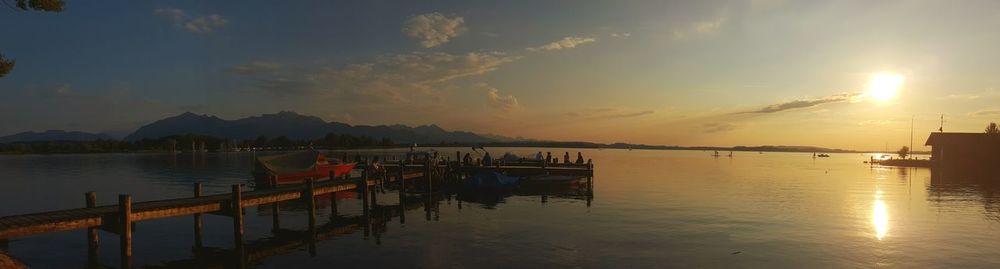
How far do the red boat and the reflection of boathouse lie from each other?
9338 cm

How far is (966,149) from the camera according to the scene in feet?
288

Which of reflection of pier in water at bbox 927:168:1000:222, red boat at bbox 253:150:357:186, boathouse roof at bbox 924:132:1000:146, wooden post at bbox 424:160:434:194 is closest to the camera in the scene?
reflection of pier in water at bbox 927:168:1000:222

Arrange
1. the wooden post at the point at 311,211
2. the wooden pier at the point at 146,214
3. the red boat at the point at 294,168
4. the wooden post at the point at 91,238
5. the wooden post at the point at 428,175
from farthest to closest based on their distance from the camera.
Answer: the red boat at the point at 294,168 < the wooden post at the point at 428,175 < the wooden post at the point at 311,211 < the wooden post at the point at 91,238 < the wooden pier at the point at 146,214

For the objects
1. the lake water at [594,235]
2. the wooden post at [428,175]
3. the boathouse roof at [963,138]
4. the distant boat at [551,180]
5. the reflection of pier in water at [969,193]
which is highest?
the boathouse roof at [963,138]

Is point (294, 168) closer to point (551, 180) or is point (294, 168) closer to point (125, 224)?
point (551, 180)

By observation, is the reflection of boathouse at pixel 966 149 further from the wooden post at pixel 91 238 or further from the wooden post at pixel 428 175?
the wooden post at pixel 91 238

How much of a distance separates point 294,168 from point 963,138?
98.6m

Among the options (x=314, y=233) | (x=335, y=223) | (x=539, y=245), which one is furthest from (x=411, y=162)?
(x=539, y=245)

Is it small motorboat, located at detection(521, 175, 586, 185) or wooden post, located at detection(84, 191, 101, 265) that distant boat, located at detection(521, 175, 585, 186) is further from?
wooden post, located at detection(84, 191, 101, 265)

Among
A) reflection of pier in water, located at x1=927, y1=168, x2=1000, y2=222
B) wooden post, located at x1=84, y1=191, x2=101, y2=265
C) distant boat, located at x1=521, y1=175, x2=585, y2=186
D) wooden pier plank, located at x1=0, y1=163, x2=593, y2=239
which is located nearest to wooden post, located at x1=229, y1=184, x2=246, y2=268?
wooden pier plank, located at x1=0, y1=163, x2=593, y2=239

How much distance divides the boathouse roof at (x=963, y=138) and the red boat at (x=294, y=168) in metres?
93.8

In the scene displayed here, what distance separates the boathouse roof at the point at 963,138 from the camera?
8519cm

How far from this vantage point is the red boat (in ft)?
150

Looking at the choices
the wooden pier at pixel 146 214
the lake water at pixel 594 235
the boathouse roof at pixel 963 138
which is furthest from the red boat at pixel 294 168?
the boathouse roof at pixel 963 138
